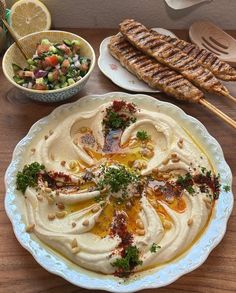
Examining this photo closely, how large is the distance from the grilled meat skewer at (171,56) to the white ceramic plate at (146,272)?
12.6 inches

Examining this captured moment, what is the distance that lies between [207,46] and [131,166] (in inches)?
50.3

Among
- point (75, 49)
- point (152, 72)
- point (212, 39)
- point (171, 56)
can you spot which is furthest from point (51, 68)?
point (212, 39)

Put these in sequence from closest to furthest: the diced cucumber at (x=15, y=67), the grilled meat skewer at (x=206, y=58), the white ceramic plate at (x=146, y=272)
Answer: the white ceramic plate at (x=146, y=272) < the diced cucumber at (x=15, y=67) < the grilled meat skewer at (x=206, y=58)

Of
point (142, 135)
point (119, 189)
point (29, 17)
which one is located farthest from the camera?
point (29, 17)

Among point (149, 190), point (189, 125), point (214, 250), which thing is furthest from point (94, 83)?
point (214, 250)

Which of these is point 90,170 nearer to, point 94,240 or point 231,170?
point 94,240

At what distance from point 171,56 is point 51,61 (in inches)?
33.3

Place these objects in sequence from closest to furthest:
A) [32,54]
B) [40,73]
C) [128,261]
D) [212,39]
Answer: [128,261], [40,73], [32,54], [212,39]

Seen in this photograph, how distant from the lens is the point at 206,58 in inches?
114

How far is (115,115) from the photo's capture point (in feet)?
8.37

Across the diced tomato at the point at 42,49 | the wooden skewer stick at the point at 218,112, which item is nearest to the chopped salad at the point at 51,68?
the diced tomato at the point at 42,49

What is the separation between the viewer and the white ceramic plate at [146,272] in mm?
1899

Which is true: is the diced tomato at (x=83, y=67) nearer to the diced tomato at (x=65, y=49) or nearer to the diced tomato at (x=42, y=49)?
the diced tomato at (x=65, y=49)

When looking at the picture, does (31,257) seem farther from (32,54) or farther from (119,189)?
(32,54)
